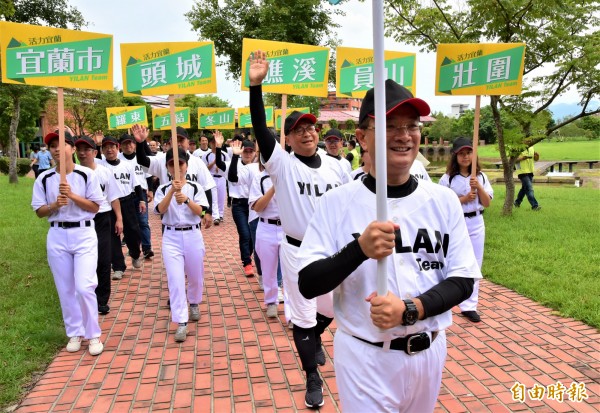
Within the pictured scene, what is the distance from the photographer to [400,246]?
199cm

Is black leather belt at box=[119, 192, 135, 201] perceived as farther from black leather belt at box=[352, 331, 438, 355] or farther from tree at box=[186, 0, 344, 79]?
tree at box=[186, 0, 344, 79]

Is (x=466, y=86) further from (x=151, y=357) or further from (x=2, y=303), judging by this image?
(x=2, y=303)

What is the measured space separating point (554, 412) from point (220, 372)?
2.74 metres

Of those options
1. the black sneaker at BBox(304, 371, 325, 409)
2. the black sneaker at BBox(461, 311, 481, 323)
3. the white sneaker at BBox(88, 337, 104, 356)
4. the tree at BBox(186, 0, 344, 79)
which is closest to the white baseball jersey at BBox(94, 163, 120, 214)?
the white sneaker at BBox(88, 337, 104, 356)

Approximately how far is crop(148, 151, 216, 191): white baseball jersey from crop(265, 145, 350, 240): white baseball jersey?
2050mm

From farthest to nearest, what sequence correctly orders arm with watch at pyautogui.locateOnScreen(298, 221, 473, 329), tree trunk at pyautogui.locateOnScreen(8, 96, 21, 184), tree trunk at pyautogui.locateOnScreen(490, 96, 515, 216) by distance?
tree trunk at pyautogui.locateOnScreen(8, 96, 21, 184)
tree trunk at pyautogui.locateOnScreen(490, 96, 515, 216)
arm with watch at pyautogui.locateOnScreen(298, 221, 473, 329)

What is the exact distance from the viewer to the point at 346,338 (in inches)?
83.2

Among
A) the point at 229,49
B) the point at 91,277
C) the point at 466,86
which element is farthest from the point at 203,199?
the point at 229,49

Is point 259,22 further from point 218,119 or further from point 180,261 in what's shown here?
point 180,261

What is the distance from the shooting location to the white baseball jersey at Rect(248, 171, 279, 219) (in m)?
5.37

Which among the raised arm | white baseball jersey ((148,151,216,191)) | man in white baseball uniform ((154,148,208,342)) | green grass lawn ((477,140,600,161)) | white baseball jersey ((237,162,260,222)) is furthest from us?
green grass lawn ((477,140,600,161))

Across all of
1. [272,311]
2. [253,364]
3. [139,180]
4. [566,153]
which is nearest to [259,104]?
[253,364]

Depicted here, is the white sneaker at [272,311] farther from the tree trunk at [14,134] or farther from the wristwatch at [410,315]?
the tree trunk at [14,134]

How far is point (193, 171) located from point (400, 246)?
4.11m
